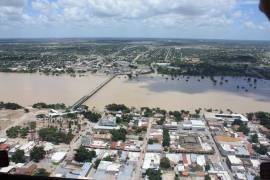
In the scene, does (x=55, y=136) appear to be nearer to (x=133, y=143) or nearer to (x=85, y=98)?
(x=133, y=143)

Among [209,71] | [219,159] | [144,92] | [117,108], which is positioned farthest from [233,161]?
[209,71]

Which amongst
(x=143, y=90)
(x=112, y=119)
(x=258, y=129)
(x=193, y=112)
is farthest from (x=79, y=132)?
(x=143, y=90)

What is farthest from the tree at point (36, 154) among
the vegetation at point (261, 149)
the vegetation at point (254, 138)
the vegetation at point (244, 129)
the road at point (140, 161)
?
the vegetation at point (244, 129)

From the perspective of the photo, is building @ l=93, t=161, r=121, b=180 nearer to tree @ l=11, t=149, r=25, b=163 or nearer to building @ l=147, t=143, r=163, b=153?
building @ l=147, t=143, r=163, b=153

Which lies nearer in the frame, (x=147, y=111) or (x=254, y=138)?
(x=254, y=138)

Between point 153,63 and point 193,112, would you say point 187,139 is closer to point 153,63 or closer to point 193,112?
point 193,112

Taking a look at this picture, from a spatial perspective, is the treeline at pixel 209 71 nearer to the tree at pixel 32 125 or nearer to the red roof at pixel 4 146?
the tree at pixel 32 125
